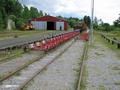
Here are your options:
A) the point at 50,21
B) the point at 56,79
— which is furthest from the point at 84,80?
the point at 50,21

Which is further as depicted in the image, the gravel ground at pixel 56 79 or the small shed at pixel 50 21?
the small shed at pixel 50 21

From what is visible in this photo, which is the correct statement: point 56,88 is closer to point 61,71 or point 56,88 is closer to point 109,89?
point 109,89

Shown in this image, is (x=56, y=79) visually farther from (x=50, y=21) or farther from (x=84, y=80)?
(x=50, y=21)

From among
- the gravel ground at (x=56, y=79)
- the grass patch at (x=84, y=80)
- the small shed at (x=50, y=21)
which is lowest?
the grass patch at (x=84, y=80)

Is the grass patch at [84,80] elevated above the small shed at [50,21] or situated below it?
below

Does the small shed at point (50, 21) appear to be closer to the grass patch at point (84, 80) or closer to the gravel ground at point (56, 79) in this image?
the gravel ground at point (56, 79)

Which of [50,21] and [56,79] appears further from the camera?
[50,21]

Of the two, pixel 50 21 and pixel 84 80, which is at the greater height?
pixel 50 21

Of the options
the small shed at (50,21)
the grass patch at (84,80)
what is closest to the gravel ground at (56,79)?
the grass patch at (84,80)

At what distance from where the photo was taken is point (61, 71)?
941cm

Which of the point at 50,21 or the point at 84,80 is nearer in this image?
the point at 84,80

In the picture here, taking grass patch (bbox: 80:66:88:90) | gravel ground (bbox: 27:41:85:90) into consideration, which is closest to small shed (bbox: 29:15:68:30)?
gravel ground (bbox: 27:41:85:90)

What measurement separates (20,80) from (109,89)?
3128 millimetres

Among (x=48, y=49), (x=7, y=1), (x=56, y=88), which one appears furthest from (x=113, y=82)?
(x=7, y=1)
